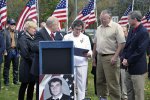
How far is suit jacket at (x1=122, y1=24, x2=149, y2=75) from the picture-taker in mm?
7465

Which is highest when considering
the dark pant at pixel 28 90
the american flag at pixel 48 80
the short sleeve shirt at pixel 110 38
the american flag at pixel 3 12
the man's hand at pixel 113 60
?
the american flag at pixel 3 12

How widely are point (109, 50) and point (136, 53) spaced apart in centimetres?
98

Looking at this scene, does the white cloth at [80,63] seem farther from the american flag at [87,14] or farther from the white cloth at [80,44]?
the american flag at [87,14]

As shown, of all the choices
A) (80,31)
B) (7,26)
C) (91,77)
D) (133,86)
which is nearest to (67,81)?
(133,86)

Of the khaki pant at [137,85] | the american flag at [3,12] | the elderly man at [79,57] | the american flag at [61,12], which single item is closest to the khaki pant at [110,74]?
the elderly man at [79,57]

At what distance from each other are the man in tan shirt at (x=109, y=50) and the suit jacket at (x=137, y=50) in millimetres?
611

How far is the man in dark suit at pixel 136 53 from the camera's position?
24.5 feet

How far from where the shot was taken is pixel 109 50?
8391mm

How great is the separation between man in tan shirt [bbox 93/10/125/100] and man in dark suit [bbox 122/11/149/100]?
57 cm

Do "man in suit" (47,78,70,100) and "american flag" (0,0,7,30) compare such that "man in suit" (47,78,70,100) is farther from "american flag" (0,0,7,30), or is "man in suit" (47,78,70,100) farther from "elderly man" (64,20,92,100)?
"american flag" (0,0,7,30)

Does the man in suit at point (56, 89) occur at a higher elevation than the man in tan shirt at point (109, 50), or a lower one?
lower

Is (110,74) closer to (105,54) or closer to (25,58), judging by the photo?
(105,54)

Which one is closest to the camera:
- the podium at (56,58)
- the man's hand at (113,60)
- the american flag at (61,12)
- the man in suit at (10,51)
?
the podium at (56,58)

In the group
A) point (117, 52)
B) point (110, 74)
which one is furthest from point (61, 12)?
point (117, 52)
